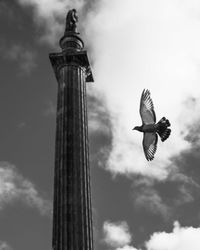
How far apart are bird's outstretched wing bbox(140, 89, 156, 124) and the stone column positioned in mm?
5297

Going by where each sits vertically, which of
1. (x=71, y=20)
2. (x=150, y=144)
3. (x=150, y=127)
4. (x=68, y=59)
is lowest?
(x=150, y=144)

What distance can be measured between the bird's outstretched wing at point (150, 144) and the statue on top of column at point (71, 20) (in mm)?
13175

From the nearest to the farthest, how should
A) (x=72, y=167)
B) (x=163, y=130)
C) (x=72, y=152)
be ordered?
1. (x=163, y=130)
2. (x=72, y=167)
3. (x=72, y=152)

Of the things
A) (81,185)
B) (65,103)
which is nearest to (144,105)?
(81,185)

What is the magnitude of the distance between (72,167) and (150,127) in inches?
231

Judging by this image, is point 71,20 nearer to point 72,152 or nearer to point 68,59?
point 68,59

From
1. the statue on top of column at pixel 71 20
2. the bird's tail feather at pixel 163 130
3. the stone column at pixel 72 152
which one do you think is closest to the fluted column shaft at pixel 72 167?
the stone column at pixel 72 152

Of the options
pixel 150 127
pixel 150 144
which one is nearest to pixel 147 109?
pixel 150 127

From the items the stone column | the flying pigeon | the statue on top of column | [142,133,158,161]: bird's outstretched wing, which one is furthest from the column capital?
[142,133,158,161]: bird's outstretched wing

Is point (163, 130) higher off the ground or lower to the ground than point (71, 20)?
lower

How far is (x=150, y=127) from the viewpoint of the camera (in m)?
17.5

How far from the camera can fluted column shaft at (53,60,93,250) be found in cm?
1980

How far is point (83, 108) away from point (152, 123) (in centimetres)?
726

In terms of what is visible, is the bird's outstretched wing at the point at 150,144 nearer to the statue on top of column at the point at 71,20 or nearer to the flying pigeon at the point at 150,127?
the flying pigeon at the point at 150,127
